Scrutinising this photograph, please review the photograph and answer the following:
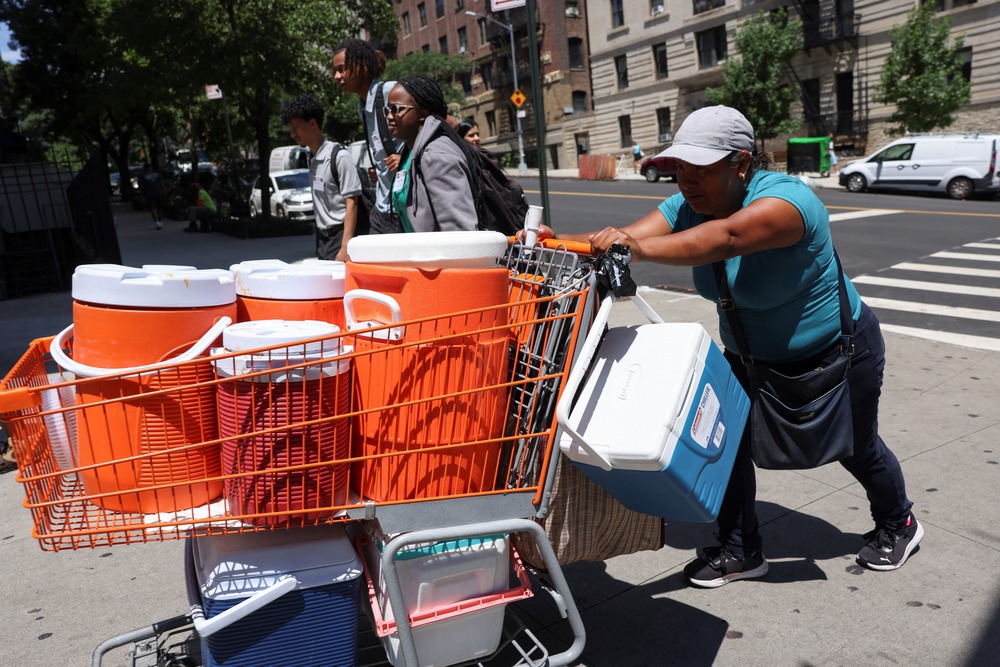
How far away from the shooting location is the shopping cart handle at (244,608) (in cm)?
221

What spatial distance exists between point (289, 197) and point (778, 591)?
2005cm

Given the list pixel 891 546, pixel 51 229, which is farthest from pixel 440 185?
pixel 51 229

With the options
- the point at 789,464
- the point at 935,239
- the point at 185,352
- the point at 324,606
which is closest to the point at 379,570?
the point at 324,606

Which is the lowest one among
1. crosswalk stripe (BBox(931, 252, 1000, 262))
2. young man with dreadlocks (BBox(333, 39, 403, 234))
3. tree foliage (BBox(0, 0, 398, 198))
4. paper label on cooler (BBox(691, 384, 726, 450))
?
crosswalk stripe (BBox(931, 252, 1000, 262))

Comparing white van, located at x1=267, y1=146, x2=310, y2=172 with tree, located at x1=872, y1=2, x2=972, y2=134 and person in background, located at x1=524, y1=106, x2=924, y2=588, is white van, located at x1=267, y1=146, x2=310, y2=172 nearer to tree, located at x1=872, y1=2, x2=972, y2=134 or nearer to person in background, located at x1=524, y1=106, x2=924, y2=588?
tree, located at x1=872, y1=2, x2=972, y2=134

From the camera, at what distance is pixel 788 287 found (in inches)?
109

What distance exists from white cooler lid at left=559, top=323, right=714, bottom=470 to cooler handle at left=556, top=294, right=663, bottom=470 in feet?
0.13

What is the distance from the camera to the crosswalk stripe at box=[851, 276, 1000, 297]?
9.26 m

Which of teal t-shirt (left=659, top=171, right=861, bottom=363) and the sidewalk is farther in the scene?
the sidewalk

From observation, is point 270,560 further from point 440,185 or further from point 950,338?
point 950,338

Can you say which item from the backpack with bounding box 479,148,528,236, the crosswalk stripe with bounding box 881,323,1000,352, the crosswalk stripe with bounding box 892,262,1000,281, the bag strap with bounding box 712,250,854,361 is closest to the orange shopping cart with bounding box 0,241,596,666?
the bag strap with bounding box 712,250,854,361

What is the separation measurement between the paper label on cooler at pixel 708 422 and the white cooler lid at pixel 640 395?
0.24ft

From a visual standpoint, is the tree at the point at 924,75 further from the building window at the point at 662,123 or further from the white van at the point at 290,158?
the white van at the point at 290,158

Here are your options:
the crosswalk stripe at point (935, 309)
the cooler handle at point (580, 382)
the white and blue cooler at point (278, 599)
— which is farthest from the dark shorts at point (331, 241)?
the crosswalk stripe at point (935, 309)
